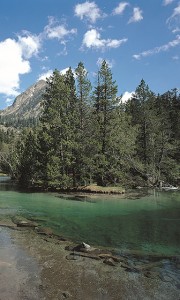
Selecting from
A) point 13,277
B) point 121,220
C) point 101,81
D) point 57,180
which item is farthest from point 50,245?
point 101,81

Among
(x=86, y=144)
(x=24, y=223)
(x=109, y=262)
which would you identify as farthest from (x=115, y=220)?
(x=86, y=144)

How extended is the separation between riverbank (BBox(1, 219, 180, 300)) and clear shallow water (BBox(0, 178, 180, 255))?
2101mm

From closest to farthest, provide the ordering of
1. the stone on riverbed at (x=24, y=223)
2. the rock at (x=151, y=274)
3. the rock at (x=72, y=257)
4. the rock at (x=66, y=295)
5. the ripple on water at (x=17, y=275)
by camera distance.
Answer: the rock at (x=66, y=295)
the ripple on water at (x=17, y=275)
the rock at (x=151, y=274)
the rock at (x=72, y=257)
the stone on riverbed at (x=24, y=223)

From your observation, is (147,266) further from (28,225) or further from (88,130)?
(88,130)

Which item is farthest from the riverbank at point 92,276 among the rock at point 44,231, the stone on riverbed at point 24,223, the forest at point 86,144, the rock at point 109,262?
the forest at point 86,144

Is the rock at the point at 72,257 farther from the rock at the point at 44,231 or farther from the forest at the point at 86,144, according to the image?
the forest at the point at 86,144

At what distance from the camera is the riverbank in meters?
9.70

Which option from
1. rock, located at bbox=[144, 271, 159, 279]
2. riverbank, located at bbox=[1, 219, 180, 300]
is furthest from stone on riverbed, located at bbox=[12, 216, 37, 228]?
rock, located at bbox=[144, 271, 159, 279]

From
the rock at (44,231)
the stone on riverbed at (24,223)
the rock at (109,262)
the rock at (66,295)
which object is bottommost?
the rock at (66,295)

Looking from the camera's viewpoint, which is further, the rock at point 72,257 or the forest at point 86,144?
the forest at point 86,144

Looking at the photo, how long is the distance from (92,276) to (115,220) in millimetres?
11301

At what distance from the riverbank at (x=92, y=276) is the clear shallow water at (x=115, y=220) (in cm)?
210

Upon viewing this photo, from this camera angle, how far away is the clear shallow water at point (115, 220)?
647 inches

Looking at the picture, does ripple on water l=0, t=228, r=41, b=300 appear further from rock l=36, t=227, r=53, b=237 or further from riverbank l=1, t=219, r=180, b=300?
rock l=36, t=227, r=53, b=237
